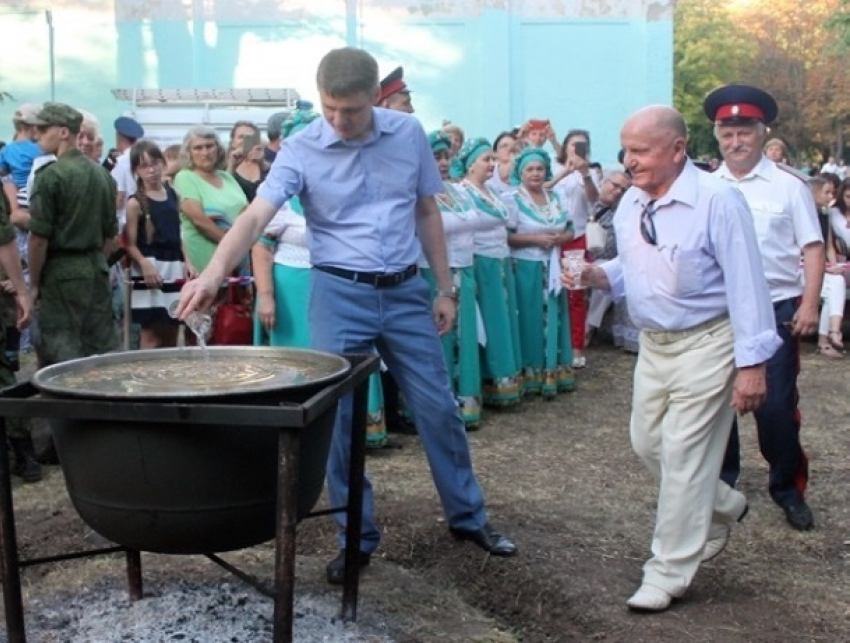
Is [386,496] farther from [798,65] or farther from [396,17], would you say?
[798,65]

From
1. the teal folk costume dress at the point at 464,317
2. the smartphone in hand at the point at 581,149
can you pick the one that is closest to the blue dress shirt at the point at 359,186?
the teal folk costume dress at the point at 464,317

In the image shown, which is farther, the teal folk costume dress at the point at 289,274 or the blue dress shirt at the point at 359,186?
the teal folk costume dress at the point at 289,274

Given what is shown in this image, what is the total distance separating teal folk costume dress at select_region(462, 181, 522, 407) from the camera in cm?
793

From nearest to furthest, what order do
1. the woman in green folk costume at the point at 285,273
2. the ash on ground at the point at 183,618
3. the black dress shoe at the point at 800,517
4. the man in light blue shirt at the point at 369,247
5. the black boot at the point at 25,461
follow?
1. the ash on ground at the point at 183,618
2. the man in light blue shirt at the point at 369,247
3. the black dress shoe at the point at 800,517
4. the woman in green folk costume at the point at 285,273
5. the black boot at the point at 25,461

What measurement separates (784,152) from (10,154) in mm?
10317

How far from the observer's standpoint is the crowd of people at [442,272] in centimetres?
412

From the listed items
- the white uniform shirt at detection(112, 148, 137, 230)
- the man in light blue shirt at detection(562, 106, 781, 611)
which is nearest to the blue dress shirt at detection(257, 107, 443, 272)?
the man in light blue shirt at detection(562, 106, 781, 611)

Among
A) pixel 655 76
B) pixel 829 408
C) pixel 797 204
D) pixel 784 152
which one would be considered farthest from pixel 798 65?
pixel 797 204

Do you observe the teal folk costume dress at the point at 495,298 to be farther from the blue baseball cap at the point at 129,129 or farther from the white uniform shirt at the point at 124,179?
the blue baseball cap at the point at 129,129

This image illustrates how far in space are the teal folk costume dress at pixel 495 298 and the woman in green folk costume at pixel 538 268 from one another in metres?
0.26

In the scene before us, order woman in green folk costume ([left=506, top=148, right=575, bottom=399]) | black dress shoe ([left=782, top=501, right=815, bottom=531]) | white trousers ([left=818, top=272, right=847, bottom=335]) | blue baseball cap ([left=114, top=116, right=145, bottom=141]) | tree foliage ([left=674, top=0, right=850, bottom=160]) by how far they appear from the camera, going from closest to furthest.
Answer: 1. black dress shoe ([left=782, top=501, right=815, bottom=531])
2. woman in green folk costume ([left=506, top=148, right=575, bottom=399])
3. blue baseball cap ([left=114, top=116, right=145, bottom=141])
4. white trousers ([left=818, top=272, right=847, bottom=335])
5. tree foliage ([left=674, top=0, right=850, bottom=160])

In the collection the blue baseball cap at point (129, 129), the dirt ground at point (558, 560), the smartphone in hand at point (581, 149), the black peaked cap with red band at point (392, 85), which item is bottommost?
the dirt ground at point (558, 560)

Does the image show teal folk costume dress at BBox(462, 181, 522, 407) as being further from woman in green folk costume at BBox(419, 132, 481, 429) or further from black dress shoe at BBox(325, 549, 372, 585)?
black dress shoe at BBox(325, 549, 372, 585)

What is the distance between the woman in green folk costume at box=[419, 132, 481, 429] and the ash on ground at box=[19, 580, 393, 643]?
3.37m
